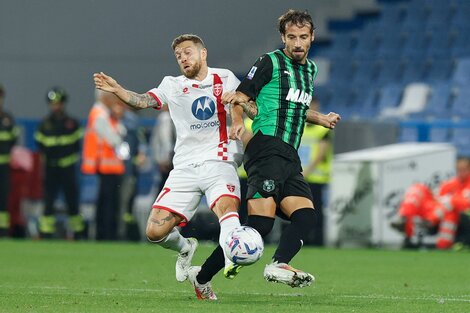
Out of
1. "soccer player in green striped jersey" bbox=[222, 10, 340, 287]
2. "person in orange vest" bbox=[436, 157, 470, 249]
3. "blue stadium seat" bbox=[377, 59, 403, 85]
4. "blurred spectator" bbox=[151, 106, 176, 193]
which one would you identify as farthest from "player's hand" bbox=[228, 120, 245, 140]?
"blue stadium seat" bbox=[377, 59, 403, 85]

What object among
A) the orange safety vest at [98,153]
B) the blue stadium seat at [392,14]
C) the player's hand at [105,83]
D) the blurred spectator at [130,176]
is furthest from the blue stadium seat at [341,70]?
the player's hand at [105,83]

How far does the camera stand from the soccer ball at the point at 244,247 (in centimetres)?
803

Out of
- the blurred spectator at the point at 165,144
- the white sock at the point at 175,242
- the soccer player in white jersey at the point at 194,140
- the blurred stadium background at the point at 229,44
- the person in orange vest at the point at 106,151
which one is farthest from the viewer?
the blurred stadium background at the point at 229,44

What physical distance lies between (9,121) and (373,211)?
5269mm

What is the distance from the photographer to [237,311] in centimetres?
773

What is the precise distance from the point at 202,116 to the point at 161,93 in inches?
12.7

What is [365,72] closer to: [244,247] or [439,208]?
[439,208]

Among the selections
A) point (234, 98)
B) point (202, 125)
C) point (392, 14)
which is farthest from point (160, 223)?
point (392, 14)

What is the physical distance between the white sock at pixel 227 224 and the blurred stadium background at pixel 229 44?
40.7ft

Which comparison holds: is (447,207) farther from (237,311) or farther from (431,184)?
(237,311)

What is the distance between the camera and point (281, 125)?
8.62 m

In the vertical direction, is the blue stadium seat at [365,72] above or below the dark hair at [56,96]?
above

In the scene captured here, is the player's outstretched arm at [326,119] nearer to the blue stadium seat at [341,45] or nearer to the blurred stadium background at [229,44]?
the blurred stadium background at [229,44]

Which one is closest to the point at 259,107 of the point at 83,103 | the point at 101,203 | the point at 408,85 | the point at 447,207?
the point at 447,207
